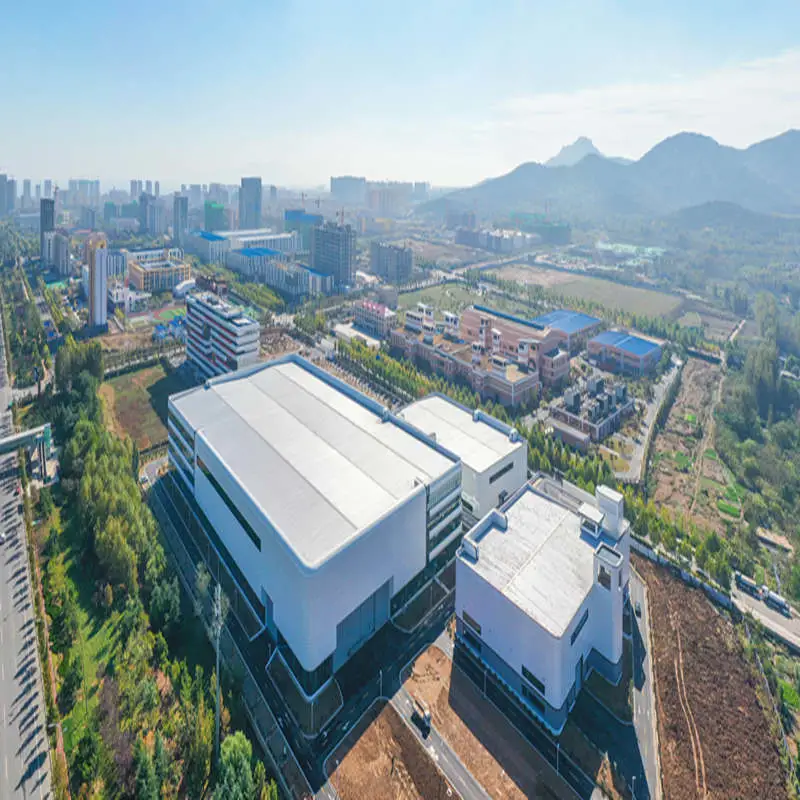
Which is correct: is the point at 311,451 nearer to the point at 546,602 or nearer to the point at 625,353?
the point at 546,602

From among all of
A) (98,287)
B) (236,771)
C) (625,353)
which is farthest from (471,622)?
(98,287)

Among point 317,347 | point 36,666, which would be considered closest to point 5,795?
point 36,666

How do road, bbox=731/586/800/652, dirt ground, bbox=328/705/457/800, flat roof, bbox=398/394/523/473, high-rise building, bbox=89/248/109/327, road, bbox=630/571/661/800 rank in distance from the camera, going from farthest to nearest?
high-rise building, bbox=89/248/109/327, flat roof, bbox=398/394/523/473, road, bbox=731/586/800/652, road, bbox=630/571/661/800, dirt ground, bbox=328/705/457/800

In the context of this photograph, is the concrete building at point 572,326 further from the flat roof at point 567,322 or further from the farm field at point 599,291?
the farm field at point 599,291

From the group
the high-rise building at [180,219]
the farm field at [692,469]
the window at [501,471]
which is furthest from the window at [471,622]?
the high-rise building at [180,219]

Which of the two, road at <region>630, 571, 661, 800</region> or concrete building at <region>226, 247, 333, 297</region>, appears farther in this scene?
concrete building at <region>226, 247, 333, 297</region>

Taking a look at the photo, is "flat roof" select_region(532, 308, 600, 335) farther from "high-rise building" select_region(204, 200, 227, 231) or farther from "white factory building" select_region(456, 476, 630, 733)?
"high-rise building" select_region(204, 200, 227, 231)

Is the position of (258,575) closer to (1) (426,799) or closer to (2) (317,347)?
(1) (426,799)

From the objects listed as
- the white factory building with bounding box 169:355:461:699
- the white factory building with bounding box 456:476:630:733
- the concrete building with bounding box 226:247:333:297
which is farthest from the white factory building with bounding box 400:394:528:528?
the concrete building with bounding box 226:247:333:297
